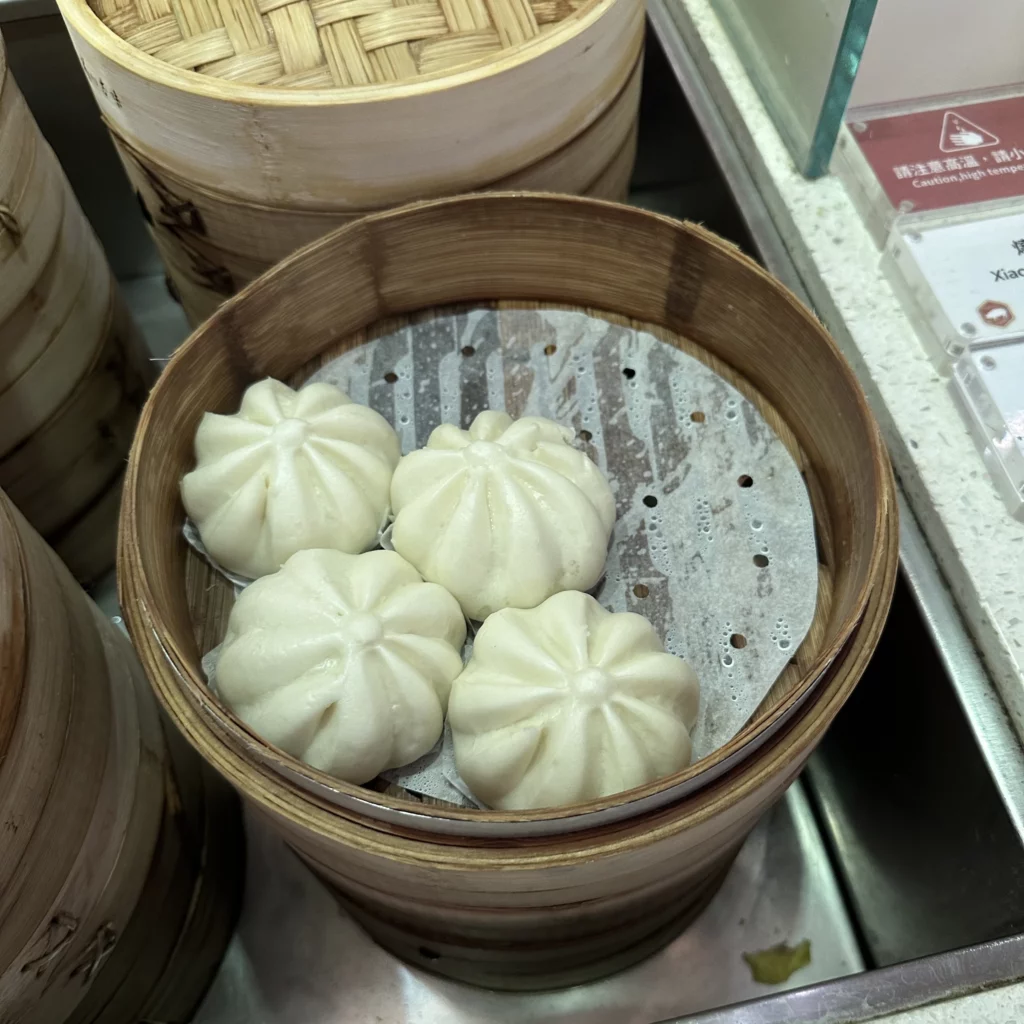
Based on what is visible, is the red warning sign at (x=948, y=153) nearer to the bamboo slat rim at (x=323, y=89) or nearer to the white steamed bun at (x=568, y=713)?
the bamboo slat rim at (x=323, y=89)

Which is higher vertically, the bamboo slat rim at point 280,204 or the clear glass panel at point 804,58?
the bamboo slat rim at point 280,204

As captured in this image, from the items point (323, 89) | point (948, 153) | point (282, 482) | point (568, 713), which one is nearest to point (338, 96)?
point (323, 89)

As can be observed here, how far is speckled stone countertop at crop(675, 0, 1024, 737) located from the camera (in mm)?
835

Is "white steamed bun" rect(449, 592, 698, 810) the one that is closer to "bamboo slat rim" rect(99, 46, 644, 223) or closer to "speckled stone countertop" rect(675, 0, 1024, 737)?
"speckled stone countertop" rect(675, 0, 1024, 737)

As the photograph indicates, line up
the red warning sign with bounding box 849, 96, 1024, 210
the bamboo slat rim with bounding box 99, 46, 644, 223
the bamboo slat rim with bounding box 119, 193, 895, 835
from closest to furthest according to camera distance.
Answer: the bamboo slat rim with bounding box 119, 193, 895, 835 < the bamboo slat rim with bounding box 99, 46, 644, 223 < the red warning sign with bounding box 849, 96, 1024, 210

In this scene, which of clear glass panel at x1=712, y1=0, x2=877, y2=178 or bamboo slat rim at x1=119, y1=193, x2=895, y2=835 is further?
clear glass panel at x1=712, y1=0, x2=877, y2=178

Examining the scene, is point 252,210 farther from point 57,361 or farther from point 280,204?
point 57,361

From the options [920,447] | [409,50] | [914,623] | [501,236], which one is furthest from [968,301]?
[409,50]

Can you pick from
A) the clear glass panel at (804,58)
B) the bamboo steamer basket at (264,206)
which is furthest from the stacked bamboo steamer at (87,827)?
the clear glass panel at (804,58)

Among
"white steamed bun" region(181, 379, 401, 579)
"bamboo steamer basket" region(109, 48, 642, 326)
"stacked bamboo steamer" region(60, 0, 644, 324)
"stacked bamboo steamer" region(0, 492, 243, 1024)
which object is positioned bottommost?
"stacked bamboo steamer" region(0, 492, 243, 1024)

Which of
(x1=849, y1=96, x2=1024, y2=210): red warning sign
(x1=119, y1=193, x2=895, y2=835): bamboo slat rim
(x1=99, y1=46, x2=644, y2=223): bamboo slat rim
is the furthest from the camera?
(x1=849, y1=96, x2=1024, y2=210): red warning sign

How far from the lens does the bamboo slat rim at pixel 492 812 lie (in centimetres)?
59

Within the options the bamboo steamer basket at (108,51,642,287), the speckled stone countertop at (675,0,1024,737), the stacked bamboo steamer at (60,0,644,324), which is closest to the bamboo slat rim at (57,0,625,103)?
the stacked bamboo steamer at (60,0,644,324)

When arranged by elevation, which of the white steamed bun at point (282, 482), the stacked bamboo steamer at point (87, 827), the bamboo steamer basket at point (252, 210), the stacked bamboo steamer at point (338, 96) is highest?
the stacked bamboo steamer at point (338, 96)
